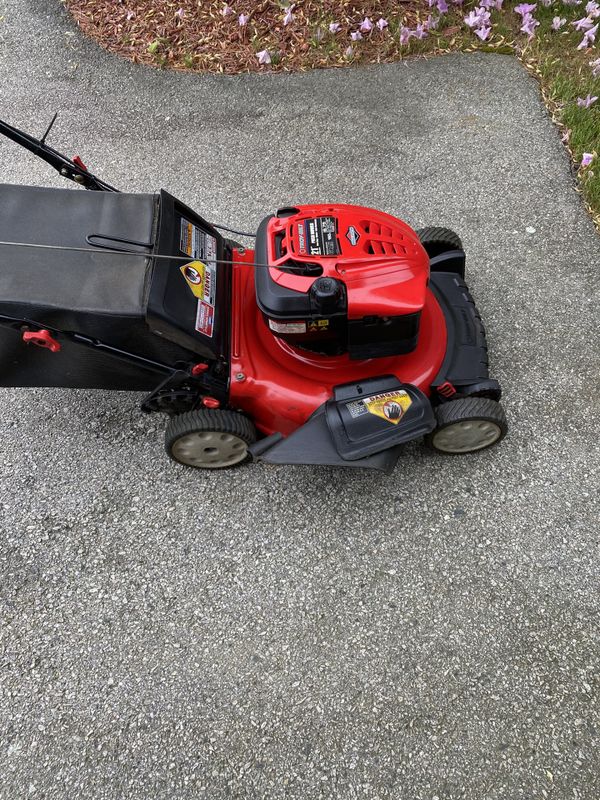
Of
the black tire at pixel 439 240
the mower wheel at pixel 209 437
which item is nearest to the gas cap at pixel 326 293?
the mower wheel at pixel 209 437

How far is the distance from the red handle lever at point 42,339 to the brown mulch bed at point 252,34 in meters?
3.02

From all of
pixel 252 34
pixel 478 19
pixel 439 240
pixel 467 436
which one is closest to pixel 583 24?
pixel 478 19

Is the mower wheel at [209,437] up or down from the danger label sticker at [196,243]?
down

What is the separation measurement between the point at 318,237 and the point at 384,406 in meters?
0.62

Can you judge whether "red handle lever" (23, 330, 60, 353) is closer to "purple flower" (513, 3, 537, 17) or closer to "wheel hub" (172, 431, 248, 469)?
"wheel hub" (172, 431, 248, 469)

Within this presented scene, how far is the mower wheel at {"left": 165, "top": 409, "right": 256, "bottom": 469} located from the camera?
2146 mm

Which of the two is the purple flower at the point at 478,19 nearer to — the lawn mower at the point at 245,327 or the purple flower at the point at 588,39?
the purple flower at the point at 588,39

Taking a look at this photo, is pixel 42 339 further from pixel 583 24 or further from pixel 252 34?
pixel 583 24

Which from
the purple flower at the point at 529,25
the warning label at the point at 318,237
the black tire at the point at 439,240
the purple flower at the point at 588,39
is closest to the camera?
the warning label at the point at 318,237

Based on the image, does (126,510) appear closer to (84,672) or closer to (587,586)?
(84,672)

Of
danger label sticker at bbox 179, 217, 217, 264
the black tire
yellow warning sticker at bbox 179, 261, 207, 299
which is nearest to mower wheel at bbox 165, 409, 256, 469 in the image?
yellow warning sticker at bbox 179, 261, 207, 299

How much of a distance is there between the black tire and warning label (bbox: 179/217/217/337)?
1.07 m

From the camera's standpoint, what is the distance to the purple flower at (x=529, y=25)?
12.9 ft

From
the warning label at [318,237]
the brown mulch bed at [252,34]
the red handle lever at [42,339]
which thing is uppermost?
the brown mulch bed at [252,34]
